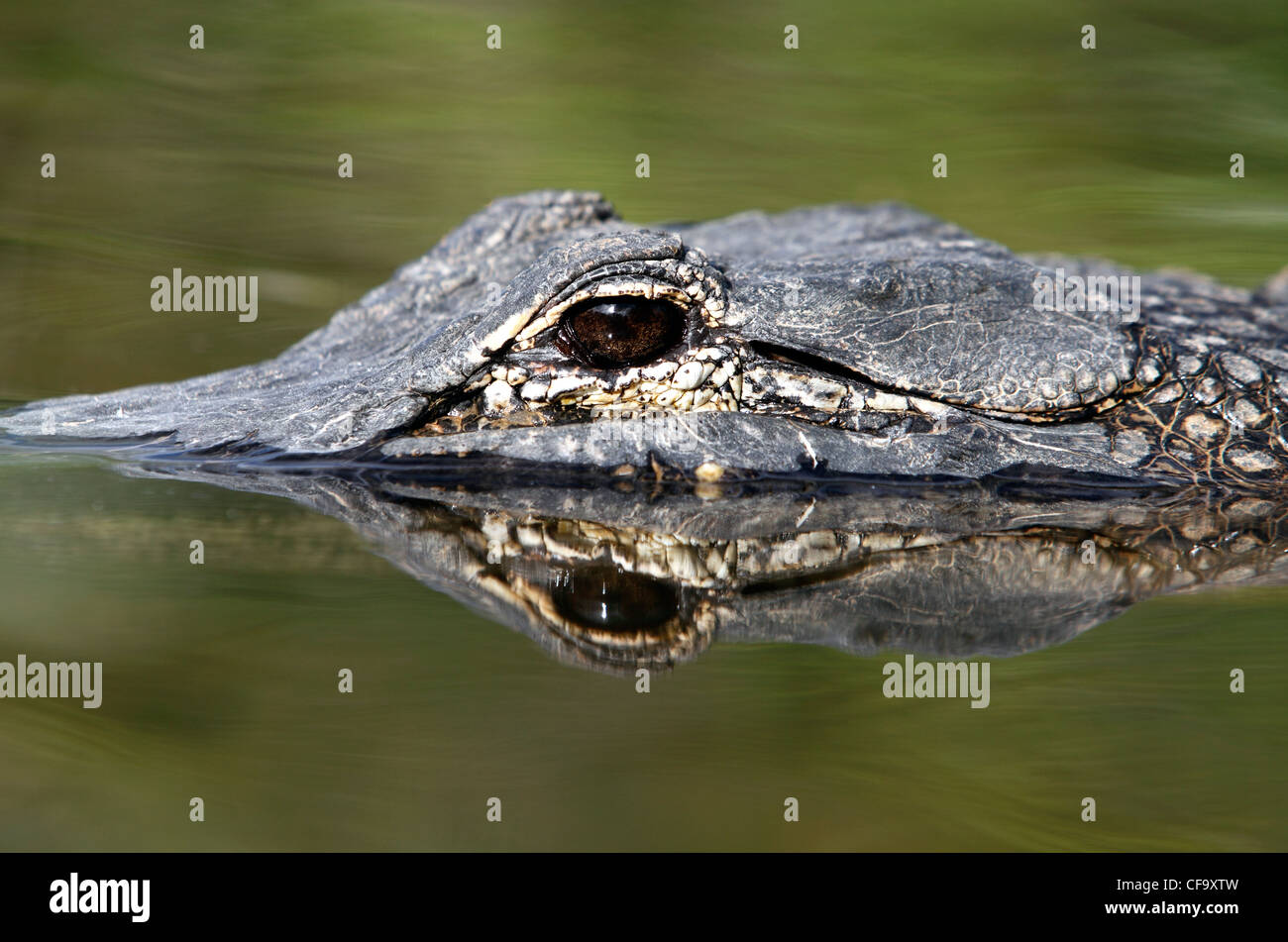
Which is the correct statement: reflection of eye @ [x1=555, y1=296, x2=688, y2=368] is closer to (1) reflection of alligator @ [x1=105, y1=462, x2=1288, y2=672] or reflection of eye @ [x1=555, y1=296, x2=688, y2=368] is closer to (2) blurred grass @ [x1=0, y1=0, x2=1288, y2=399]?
(1) reflection of alligator @ [x1=105, y1=462, x2=1288, y2=672]

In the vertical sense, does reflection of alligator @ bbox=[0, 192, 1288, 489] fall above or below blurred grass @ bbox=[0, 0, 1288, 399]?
below

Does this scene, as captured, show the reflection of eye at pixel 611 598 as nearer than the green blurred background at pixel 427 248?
No

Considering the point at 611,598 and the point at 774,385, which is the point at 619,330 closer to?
the point at 774,385

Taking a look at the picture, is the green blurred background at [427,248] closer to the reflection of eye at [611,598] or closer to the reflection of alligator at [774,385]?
the reflection of eye at [611,598]

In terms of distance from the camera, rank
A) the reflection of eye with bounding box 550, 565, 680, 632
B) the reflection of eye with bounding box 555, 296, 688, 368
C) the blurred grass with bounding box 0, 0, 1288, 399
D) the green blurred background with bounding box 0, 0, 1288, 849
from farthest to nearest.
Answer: the blurred grass with bounding box 0, 0, 1288, 399 < the reflection of eye with bounding box 555, 296, 688, 368 < the reflection of eye with bounding box 550, 565, 680, 632 < the green blurred background with bounding box 0, 0, 1288, 849

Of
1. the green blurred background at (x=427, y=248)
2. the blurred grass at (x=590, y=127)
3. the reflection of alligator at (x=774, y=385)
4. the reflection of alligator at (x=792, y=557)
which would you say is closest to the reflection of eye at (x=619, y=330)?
the reflection of alligator at (x=774, y=385)

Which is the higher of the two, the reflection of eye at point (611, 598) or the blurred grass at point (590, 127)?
the blurred grass at point (590, 127)

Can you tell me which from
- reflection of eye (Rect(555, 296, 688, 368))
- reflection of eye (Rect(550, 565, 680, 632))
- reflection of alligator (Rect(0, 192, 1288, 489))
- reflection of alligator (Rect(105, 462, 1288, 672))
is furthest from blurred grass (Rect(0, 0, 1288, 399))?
reflection of eye (Rect(550, 565, 680, 632))

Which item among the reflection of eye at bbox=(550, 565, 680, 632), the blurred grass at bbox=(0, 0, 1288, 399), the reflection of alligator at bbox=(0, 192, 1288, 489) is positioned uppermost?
the blurred grass at bbox=(0, 0, 1288, 399)
